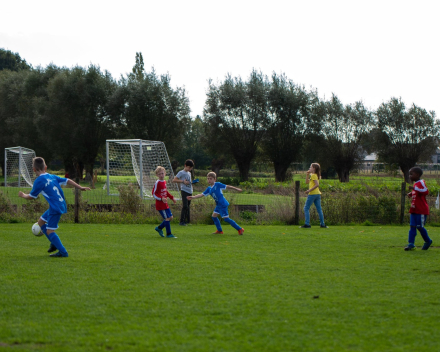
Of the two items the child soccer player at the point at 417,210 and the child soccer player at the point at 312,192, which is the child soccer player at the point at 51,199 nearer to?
the child soccer player at the point at 417,210

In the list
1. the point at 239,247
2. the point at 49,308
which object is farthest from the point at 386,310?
the point at 239,247

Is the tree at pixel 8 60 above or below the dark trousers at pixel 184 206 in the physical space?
above

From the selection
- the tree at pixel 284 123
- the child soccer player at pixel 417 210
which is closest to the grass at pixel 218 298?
the child soccer player at pixel 417 210

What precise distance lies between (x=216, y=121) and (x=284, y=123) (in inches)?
242

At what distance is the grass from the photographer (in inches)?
143

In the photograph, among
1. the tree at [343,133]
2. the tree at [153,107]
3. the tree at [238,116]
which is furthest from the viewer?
the tree at [343,133]

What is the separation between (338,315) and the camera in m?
4.27

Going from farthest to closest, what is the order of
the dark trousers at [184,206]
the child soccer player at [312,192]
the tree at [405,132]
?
1. the tree at [405,132]
2. the dark trousers at [184,206]
3. the child soccer player at [312,192]

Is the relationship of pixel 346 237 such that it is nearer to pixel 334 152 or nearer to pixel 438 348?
pixel 438 348

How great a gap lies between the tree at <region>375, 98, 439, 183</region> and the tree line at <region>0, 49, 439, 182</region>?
97 millimetres

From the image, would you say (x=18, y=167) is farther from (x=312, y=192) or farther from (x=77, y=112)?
(x=312, y=192)

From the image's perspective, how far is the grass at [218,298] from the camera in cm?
362

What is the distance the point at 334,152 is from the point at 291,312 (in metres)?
42.4

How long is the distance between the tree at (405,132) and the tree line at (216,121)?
0.10m
